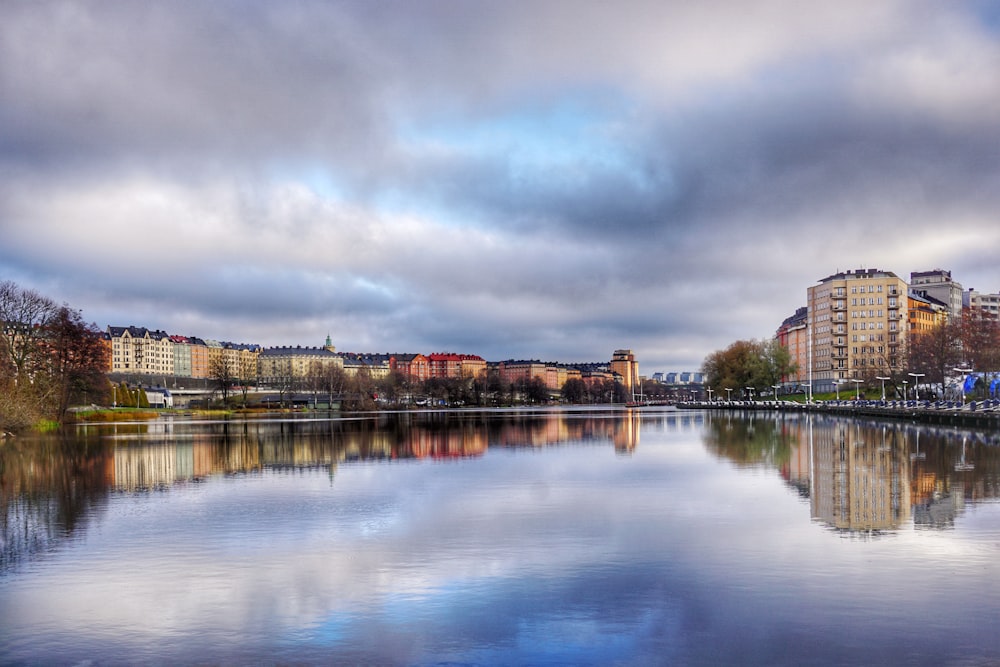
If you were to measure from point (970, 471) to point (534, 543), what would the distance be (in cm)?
1767

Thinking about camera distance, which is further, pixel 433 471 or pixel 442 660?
pixel 433 471

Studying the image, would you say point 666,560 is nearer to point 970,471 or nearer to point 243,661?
point 243,661

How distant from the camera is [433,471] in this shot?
1088 inches

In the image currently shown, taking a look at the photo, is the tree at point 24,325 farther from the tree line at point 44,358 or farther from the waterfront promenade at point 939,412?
the waterfront promenade at point 939,412

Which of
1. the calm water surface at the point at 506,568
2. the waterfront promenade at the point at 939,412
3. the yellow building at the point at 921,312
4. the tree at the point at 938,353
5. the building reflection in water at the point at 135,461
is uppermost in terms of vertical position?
the yellow building at the point at 921,312

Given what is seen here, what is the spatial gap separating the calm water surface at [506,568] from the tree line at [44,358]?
35937 millimetres

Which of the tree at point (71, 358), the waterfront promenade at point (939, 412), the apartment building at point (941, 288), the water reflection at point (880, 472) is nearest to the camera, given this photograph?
the water reflection at point (880, 472)

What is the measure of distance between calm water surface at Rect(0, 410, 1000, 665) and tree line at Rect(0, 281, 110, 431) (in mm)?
35937

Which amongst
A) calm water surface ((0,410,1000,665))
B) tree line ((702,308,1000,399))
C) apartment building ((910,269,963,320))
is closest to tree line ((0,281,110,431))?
calm water surface ((0,410,1000,665))

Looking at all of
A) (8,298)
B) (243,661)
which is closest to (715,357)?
(8,298)

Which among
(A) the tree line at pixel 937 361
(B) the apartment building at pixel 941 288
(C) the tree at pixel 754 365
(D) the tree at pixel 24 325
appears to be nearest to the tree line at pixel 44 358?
(D) the tree at pixel 24 325

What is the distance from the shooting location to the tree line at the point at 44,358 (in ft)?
187

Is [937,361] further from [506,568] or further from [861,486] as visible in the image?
[506,568]

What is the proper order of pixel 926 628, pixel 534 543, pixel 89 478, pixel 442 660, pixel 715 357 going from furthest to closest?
pixel 715 357, pixel 89 478, pixel 534 543, pixel 926 628, pixel 442 660
